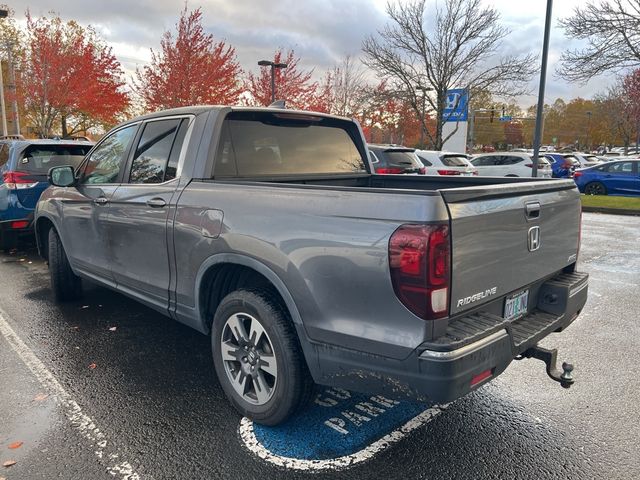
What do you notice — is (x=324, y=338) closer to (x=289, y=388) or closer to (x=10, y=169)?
(x=289, y=388)

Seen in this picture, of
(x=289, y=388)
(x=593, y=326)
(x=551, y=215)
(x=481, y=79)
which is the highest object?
(x=481, y=79)

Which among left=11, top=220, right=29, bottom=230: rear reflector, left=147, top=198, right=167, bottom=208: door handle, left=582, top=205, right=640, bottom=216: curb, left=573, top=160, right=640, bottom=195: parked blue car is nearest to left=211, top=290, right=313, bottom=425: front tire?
left=147, top=198, right=167, bottom=208: door handle

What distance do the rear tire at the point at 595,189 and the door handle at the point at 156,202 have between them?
61.2 ft

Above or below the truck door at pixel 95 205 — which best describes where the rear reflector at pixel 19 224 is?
below

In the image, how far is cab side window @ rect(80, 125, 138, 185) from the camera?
422 cm

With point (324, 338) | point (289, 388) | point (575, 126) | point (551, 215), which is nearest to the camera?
point (324, 338)

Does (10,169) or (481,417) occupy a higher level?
(10,169)

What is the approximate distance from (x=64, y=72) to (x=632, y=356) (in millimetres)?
24261

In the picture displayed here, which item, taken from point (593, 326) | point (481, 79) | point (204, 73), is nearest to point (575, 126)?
point (481, 79)

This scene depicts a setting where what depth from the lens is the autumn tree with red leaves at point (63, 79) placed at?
70.9ft

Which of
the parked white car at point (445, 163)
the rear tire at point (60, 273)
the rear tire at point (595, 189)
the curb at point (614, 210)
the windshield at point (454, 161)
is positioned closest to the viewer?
the rear tire at point (60, 273)

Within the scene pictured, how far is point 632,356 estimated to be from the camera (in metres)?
4.07

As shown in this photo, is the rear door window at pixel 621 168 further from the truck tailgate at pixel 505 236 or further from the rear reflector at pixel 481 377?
the rear reflector at pixel 481 377

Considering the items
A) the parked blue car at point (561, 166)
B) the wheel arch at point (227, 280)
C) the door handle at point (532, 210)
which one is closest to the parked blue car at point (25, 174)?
the wheel arch at point (227, 280)
